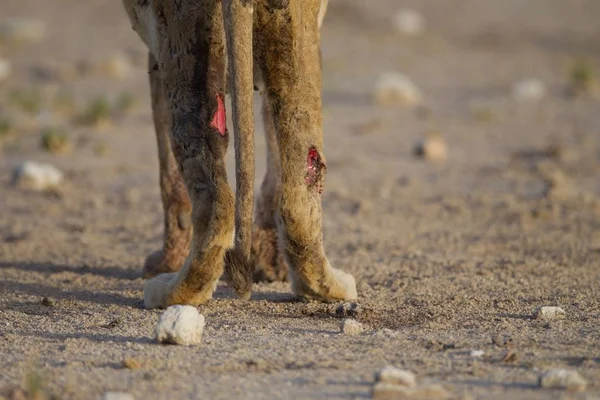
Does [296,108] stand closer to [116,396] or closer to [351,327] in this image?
[351,327]

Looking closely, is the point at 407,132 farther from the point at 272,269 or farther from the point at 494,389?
the point at 494,389

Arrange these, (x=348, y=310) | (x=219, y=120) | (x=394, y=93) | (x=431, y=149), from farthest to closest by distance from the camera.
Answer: (x=394, y=93) < (x=431, y=149) < (x=348, y=310) < (x=219, y=120)

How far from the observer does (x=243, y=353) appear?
4.00 metres

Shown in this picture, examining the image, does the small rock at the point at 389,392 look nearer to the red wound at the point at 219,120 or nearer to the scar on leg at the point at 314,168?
the scar on leg at the point at 314,168

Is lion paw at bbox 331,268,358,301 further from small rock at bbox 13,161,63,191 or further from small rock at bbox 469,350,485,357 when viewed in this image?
small rock at bbox 13,161,63,191

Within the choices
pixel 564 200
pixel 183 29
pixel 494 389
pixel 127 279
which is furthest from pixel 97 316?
pixel 564 200

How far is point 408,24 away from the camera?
53.1ft

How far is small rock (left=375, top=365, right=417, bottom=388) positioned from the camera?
11.3 feet

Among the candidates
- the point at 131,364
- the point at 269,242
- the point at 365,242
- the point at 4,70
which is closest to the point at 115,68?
the point at 4,70

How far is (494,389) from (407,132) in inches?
267

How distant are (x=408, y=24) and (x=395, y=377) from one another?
13195mm

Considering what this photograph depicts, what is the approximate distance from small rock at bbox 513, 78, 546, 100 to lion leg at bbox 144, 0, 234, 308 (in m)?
8.01

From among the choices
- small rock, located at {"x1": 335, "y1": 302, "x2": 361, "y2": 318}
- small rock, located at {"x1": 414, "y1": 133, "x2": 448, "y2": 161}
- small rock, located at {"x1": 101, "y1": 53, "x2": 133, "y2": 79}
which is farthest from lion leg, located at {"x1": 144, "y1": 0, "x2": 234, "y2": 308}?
small rock, located at {"x1": 101, "y1": 53, "x2": 133, "y2": 79}

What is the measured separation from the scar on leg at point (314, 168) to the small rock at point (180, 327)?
31.9 inches
